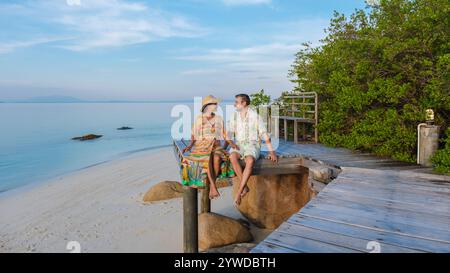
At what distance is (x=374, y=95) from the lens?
8.23 meters

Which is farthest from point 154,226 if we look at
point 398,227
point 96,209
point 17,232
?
point 398,227

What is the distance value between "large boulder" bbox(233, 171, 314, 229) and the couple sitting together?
87.5 inches

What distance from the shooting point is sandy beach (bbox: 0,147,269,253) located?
8352 millimetres

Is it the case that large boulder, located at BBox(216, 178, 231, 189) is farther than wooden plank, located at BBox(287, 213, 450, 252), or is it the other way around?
large boulder, located at BBox(216, 178, 231, 189)

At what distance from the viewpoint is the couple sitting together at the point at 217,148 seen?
5754 mm

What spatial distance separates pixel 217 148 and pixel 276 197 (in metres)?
2.90

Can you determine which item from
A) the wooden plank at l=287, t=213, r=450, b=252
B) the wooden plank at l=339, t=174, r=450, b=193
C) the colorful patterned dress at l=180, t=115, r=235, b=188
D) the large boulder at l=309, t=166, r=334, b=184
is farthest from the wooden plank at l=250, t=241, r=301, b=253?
the large boulder at l=309, t=166, r=334, b=184

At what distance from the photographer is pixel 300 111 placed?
36.9 ft

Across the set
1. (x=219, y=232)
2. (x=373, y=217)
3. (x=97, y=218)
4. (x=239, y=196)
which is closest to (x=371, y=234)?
(x=373, y=217)

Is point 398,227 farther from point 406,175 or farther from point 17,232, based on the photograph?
point 17,232

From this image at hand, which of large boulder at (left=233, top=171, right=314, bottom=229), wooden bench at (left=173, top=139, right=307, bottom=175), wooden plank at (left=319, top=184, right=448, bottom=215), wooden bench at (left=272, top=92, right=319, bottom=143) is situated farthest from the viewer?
wooden bench at (left=272, top=92, right=319, bottom=143)

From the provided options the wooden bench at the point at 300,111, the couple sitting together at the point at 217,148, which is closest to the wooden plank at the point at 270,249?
the couple sitting together at the point at 217,148

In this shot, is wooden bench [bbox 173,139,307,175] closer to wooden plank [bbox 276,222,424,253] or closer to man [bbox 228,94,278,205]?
man [bbox 228,94,278,205]
